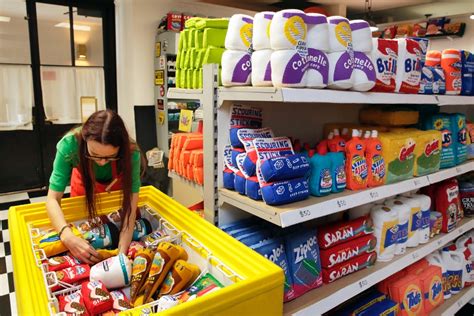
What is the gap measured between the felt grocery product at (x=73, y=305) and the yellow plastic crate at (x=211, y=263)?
0.24 feet

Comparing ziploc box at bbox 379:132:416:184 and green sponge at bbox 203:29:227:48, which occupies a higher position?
green sponge at bbox 203:29:227:48

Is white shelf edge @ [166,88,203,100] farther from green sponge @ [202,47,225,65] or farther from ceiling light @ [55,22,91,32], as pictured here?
ceiling light @ [55,22,91,32]

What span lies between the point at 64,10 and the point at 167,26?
1.46 meters

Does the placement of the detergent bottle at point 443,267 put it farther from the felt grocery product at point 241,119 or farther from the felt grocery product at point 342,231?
the felt grocery product at point 241,119

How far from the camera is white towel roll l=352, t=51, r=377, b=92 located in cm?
147

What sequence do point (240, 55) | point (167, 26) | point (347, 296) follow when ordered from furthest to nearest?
point (167, 26)
point (347, 296)
point (240, 55)

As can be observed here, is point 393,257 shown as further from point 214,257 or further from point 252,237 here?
point 214,257

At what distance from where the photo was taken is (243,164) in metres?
1.42

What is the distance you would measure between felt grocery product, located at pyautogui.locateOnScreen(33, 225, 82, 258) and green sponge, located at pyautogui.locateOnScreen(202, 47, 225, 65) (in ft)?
2.90

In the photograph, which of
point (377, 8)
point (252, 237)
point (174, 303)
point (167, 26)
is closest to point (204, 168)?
point (252, 237)

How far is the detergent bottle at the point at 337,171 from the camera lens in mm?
1551

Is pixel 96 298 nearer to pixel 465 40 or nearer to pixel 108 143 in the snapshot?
pixel 108 143

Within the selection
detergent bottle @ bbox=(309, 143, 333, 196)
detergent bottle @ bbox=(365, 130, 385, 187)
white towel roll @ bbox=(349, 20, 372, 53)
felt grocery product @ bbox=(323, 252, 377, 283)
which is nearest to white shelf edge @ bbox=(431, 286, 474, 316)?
felt grocery product @ bbox=(323, 252, 377, 283)

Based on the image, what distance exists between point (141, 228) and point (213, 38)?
2.95 feet
